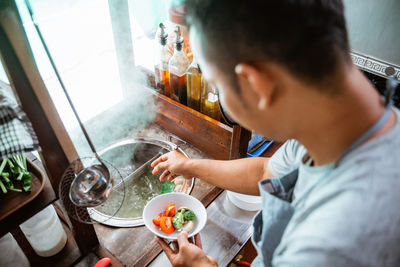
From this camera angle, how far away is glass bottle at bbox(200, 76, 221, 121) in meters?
1.71

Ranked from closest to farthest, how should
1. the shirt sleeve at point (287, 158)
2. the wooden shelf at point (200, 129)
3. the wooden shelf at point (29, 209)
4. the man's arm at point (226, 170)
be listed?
the wooden shelf at point (29, 209) → the shirt sleeve at point (287, 158) → the man's arm at point (226, 170) → the wooden shelf at point (200, 129)

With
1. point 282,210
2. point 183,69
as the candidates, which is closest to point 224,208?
point 282,210

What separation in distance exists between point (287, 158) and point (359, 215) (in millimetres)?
447

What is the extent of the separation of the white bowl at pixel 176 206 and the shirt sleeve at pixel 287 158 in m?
0.42

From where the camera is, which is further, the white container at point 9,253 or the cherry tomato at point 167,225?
the cherry tomato at point 167,225

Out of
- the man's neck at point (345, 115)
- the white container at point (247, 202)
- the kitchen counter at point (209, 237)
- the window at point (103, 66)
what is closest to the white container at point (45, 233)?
the kitchen counter at point (209, 237)

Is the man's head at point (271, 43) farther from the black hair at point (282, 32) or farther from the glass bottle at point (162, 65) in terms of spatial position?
the glass bottle at point (162, 65)

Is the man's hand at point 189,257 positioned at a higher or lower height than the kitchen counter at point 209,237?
higher

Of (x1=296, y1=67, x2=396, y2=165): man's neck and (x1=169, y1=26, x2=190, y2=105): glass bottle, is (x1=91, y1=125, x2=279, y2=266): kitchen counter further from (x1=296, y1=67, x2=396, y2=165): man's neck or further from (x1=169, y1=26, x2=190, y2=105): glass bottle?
(x1=296, y1=67, x2=396, y2=165): man's neck

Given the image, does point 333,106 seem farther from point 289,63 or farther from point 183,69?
point 183,69

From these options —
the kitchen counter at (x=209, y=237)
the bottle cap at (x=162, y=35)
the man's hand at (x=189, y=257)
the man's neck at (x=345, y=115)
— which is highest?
the man's neck at (x=345, y=115)

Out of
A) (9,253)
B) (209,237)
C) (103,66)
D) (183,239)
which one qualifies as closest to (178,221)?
(183,239)

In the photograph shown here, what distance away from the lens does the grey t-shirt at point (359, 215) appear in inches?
24.3

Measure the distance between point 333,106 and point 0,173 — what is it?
1056 millimetres
